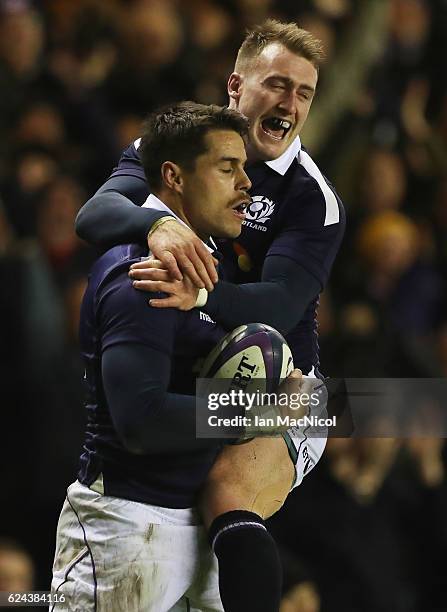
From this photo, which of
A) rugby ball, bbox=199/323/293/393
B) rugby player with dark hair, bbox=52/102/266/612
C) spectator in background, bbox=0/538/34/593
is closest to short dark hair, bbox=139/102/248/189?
rugby player with dark hair, bbox=52/102/266/612

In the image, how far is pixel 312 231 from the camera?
3.57m

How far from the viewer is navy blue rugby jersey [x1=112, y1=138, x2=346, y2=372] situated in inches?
141

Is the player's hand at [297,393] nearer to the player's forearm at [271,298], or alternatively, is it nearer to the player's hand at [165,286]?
the player's forearm at [271,298]

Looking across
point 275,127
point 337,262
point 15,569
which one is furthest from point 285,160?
point 337,262

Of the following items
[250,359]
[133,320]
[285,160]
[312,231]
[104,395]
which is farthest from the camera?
[285,160]

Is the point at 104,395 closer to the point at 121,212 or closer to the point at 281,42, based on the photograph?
the point at 121,212

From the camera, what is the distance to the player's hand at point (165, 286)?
3123mm

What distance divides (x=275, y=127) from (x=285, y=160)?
106 millimetres

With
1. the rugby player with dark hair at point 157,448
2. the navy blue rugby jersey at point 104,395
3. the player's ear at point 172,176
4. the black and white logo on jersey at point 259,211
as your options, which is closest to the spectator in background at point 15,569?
the rugby player with dark hair at point 157,448

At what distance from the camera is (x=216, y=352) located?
325 cm

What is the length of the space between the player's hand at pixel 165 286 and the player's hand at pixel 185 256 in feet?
0.05

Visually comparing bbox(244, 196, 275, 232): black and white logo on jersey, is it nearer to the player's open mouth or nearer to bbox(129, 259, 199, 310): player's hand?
the player's open mouth

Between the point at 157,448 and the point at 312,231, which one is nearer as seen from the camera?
the point at 157,448

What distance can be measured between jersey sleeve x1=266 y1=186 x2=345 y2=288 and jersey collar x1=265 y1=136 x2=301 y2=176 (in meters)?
0.10
